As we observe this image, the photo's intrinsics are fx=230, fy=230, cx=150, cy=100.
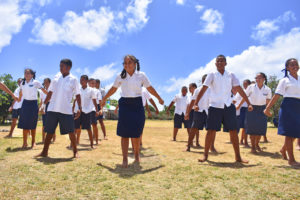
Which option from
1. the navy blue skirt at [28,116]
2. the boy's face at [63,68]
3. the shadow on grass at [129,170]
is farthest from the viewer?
the navy blue skirt at [28,116]

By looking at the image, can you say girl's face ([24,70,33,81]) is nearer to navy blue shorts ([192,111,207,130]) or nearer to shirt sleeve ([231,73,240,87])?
navy blue shorts ([192,111,207,130])

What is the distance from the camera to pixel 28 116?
6539mm

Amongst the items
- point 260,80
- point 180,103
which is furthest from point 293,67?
point 180,103

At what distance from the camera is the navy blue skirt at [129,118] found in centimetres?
472

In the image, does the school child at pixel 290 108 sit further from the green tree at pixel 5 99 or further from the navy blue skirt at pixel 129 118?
the green tree at pixel 5 99

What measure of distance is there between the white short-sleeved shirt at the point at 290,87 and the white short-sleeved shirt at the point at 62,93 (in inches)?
186

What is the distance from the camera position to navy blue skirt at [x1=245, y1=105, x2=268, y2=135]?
6531 millimetres

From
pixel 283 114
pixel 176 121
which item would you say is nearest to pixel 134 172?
pixel 283 114

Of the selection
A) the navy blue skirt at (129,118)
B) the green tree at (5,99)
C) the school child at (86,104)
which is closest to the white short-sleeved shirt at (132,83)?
the navy blue skirt at (129,118)

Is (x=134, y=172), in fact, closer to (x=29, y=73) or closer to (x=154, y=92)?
(x=154, y=92)

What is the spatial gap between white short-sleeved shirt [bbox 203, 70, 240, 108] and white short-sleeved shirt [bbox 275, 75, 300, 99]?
975mm

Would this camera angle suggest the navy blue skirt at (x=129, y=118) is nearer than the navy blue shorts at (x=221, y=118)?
Yes

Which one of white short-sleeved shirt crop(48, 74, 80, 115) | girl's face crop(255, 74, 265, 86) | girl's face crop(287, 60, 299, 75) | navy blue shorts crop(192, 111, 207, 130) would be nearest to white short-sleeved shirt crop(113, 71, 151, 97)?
white short-sleeved shirt crop(48, 74, 80, 115)

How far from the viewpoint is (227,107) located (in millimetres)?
5059
